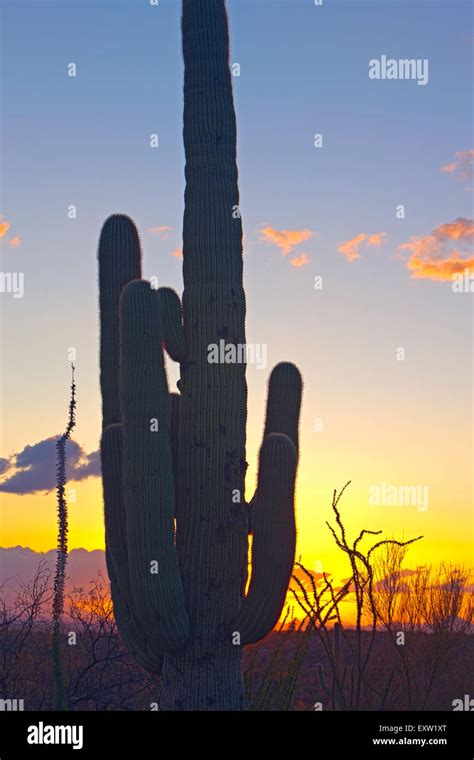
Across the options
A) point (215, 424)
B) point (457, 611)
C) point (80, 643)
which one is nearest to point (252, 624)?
point (215, 424)

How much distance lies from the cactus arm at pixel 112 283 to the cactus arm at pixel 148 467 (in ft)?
2.23

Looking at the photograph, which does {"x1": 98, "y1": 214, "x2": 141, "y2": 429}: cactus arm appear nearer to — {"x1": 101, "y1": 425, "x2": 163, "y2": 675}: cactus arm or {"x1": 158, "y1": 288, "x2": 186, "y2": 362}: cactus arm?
{"x1": 101, "y1": 425, "x2": 163, "y2": 675}: cactus arm

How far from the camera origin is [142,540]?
6.58m

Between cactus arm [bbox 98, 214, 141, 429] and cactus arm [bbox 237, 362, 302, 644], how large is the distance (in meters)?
1.34

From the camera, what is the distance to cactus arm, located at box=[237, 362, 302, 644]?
6824 mm

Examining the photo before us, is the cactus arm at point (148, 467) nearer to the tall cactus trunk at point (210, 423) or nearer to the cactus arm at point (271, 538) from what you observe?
the tall cactus trunk at point (210, 423)

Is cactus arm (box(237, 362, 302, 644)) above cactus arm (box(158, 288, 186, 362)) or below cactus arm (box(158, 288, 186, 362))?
below

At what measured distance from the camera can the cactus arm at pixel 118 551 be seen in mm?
7109

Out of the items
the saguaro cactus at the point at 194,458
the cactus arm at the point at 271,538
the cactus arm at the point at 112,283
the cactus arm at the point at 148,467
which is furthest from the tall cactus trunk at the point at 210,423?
the cactus arm at the point at 112,283

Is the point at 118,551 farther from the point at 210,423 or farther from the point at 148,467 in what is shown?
the point at 210,423

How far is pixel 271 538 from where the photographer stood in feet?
22.4


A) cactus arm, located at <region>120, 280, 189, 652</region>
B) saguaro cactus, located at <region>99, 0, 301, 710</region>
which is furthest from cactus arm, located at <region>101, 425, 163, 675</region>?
cactus arm, located at <region>120, 280, 189, 652</region>

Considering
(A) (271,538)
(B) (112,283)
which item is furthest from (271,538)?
(B) (112,283)

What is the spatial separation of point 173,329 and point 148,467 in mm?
1202
